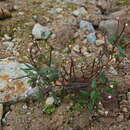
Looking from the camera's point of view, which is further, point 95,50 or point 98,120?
Answer: point 95,50

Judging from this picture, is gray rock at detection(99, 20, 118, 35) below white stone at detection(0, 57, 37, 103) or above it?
above

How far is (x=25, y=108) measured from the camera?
2.08 meters

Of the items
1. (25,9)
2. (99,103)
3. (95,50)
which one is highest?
(25,9)

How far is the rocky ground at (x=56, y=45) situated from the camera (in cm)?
197

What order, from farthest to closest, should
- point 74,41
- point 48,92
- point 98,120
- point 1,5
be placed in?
point 1,5
point 74,41
point 48,92
point 98,120

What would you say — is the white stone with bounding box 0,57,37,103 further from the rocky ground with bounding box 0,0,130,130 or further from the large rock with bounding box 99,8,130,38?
the large rock with bounding box 99,8,130,38

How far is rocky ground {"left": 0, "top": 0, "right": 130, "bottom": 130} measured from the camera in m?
1.97

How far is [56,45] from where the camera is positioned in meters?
2.70

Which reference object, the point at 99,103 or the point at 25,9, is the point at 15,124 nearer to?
the point at 99,103

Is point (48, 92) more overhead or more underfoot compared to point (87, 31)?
more underfoot

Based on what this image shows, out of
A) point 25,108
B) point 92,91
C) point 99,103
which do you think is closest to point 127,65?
point 99,103

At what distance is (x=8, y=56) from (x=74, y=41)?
0.80m

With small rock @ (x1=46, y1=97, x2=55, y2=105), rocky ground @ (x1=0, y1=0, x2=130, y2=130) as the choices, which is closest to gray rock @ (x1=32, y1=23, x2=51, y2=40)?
rocky ground @ (x1=0, y1=0, x2=130, y2=130)

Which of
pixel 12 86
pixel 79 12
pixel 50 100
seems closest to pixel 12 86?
pixel 12 86
